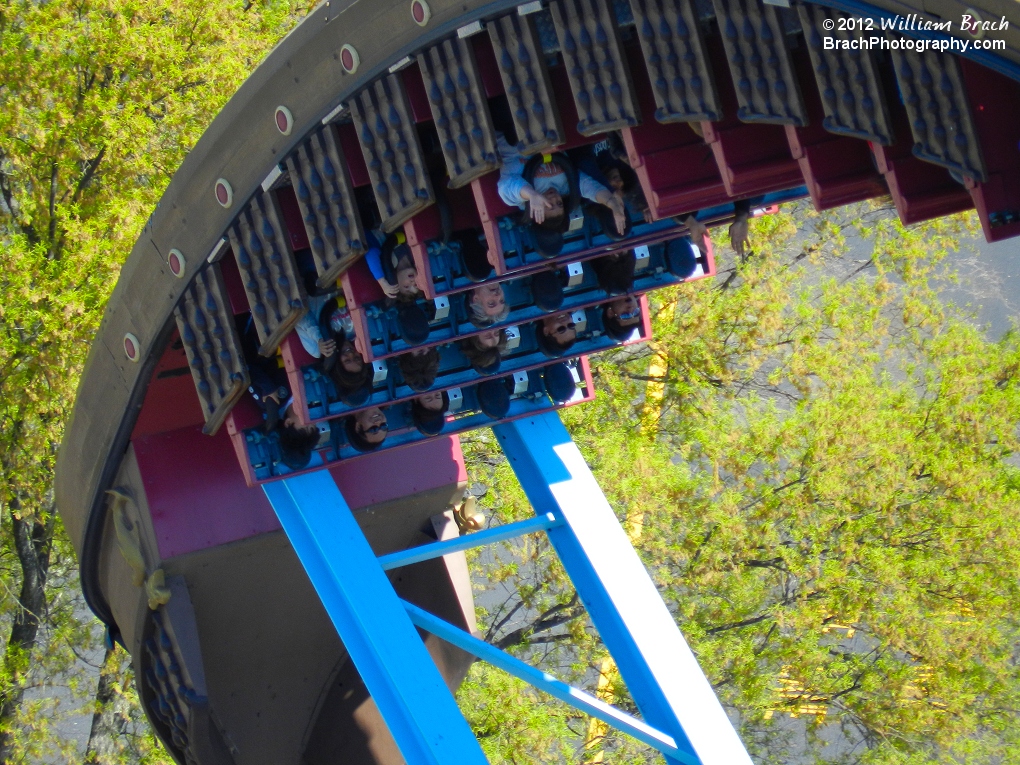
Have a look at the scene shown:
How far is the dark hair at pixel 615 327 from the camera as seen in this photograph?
743 centimetres

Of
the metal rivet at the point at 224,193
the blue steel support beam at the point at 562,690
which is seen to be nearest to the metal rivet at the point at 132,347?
the metal rivet at the point at 224,193

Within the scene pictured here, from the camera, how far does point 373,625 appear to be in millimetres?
6711

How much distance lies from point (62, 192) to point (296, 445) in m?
8.41

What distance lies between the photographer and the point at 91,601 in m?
9.09

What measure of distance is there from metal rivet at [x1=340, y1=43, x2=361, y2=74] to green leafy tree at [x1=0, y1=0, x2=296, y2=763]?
301 inches

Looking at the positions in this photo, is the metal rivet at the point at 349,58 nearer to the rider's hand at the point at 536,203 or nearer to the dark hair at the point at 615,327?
the rider's hand at the point at 536,203

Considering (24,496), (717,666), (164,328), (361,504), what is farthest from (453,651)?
(24,496)

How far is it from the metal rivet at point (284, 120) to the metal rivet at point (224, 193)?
462 mm

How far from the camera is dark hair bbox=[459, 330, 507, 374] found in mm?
7141

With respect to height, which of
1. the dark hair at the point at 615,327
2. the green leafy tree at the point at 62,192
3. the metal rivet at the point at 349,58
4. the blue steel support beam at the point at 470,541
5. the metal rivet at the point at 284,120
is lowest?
the blue steel support beam at the point at 470,541

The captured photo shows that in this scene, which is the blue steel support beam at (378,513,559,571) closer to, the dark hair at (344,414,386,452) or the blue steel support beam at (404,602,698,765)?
the blue steel support beam at (404,602,698,765)

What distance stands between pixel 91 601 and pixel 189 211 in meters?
3.71

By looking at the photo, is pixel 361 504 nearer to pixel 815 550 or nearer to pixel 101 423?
pixel 101 423

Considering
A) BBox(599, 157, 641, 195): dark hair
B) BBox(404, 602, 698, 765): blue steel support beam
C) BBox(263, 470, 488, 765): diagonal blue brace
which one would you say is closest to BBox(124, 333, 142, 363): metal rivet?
BBox(263, 470, 488, 765): diagonal blue brace
